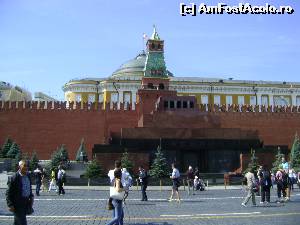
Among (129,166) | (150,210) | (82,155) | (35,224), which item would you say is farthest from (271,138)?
(35,224)

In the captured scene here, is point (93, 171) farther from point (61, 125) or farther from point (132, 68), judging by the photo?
point (132, 68)

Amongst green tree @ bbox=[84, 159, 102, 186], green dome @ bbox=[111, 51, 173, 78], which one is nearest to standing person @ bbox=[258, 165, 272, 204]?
green tree @ bbox=[84, 159, 102, 186]

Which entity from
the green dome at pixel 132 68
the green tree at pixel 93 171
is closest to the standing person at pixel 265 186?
the green tree at pixel 93 171

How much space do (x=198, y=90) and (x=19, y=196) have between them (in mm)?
52121

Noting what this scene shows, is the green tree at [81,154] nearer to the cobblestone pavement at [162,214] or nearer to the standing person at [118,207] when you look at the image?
the cobblestone pavement at [162,214]

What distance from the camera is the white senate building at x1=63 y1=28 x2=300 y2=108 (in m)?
56.3

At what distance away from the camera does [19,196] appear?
646cm

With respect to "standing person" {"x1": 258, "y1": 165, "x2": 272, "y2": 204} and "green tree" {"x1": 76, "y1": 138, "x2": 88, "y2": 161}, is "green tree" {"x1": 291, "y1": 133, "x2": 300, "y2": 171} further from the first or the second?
"standing person" {"x1": 258, "y1": 165, "x2": 272, "y2": 204}

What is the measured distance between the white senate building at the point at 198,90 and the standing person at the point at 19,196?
49.1 metres

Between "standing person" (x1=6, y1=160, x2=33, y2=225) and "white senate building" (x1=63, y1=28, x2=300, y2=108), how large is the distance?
4913 cm

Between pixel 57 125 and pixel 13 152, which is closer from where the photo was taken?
pixel 13 152

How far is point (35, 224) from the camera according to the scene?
840 centimetres

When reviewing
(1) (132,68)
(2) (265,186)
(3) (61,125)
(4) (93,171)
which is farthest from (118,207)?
(1) (132,68)

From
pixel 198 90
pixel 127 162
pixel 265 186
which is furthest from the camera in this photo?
pixel 198 90
